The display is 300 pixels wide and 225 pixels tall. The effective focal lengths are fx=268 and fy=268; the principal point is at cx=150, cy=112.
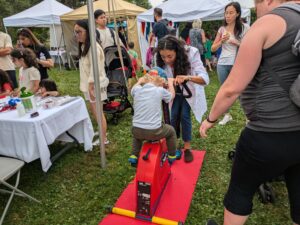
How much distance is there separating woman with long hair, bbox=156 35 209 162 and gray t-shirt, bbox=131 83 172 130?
257 mm

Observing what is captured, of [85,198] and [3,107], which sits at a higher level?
[3,107]

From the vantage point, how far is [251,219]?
2348 millimetres

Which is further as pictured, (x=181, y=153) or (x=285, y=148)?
(x=181, y=153)

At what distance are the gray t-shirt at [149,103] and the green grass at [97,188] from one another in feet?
2.90

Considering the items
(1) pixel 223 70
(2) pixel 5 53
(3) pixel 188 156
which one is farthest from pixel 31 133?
(1) pixel 223 70

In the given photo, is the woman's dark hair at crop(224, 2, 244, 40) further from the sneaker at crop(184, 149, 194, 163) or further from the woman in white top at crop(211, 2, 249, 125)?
the sneaker at crop(184, 149, 194, 163)

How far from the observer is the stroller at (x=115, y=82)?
183 inches

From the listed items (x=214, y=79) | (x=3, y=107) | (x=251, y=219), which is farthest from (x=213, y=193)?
(x=214, y=79)

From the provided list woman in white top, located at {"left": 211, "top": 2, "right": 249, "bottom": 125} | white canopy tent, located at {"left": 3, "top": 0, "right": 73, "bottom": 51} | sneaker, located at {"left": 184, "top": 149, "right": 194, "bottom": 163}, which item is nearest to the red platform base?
sneaker, located at {"left": 184, "top": 149, "right": 194, "bottom": 163}

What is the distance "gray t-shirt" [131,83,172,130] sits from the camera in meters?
2.33

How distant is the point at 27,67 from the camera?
11.6 ft

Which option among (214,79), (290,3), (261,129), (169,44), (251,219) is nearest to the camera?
(290,3)

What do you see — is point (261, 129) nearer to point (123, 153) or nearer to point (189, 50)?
point (189, 50)

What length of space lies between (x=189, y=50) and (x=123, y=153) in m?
1.66
